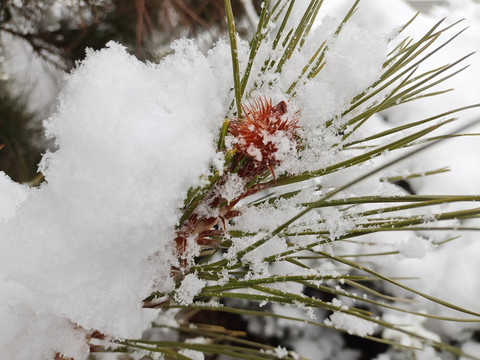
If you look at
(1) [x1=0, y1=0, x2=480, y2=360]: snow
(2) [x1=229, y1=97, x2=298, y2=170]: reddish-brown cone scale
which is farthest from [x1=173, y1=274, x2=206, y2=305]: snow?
(2) [x1=229, y1=97, x2=298, y2=170]: reddish-brown cone scale

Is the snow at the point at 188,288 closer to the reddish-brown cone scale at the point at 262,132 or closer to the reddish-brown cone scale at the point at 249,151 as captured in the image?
the reddish-brown cone scale at the point at 249,151

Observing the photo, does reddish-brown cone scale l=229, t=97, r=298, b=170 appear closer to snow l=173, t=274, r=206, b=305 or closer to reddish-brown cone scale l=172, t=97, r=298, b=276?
reddish-brown cone scale l=172, t=97, r=298, b=276

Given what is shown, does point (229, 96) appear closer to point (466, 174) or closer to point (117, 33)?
point (117, 33)

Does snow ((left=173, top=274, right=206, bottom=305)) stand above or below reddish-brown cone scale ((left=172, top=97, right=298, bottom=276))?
below

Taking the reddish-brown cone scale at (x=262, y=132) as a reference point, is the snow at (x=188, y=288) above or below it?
below

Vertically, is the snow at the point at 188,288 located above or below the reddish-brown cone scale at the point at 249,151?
below

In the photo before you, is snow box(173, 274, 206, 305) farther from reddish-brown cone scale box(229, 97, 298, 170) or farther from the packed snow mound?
reddish-brown cone scale box(229, 97, 298, 170)

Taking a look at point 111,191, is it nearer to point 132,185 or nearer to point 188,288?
point 132,185

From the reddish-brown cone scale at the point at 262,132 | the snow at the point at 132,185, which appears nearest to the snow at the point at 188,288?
the snow at the point at 132,185

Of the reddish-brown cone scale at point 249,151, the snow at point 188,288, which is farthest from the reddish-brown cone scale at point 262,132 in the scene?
the snow at point 188,288
